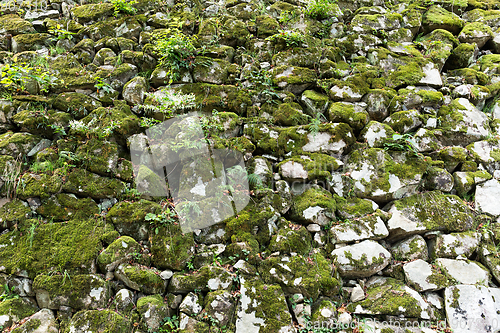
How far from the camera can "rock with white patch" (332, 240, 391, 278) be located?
12.2 ft

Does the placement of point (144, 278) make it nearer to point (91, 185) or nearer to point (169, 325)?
point (169, 325)

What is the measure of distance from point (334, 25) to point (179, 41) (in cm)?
342

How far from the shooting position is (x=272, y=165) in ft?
14.7

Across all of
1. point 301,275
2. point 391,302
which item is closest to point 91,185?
point 301,275

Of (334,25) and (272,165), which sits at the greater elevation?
(334,25)

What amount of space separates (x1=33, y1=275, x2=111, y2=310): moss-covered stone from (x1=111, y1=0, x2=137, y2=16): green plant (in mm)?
5025

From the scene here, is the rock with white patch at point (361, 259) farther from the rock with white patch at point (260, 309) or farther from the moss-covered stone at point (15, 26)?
the moss-covered stone at point (15, 26)

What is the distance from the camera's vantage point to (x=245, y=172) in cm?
414

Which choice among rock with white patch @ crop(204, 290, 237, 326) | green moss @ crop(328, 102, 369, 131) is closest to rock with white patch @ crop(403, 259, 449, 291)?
green moss @ crop(328, 102, 369, 131)

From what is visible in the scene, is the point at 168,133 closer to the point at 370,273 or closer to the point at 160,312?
the point at 160,312

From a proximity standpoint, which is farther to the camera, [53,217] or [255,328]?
[53,217]

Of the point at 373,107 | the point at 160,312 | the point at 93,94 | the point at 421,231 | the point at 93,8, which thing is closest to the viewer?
the point at 160,312

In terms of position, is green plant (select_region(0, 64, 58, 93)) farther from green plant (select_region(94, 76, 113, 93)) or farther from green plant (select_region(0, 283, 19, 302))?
green plant (select_region(0, 283, 19, 302))

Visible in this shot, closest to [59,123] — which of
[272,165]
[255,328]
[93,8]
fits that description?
[93,8]
